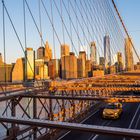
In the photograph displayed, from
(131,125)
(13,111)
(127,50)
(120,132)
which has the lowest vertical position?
(131,125)

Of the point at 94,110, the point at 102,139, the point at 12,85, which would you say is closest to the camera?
the point at 12,85

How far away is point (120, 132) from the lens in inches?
82.3

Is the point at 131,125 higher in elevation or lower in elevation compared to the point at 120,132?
lower

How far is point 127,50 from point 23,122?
80477mm

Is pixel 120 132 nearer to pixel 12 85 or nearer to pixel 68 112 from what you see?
pixel 12 85

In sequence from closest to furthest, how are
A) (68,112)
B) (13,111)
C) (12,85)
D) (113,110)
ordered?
(13,111), (12,85), (68,112), (113,110)

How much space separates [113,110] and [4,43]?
1274 centimetres

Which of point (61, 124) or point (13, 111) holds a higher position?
point (61, 124)

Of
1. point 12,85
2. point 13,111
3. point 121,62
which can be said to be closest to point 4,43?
point 12,85

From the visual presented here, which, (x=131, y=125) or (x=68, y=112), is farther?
(x=131, y=125)

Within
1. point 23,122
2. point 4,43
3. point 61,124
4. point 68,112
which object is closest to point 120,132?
point 61,124

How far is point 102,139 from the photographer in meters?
14.5

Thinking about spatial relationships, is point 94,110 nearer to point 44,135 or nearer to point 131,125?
point 131,125

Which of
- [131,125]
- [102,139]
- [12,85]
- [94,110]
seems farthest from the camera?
[94,110]
